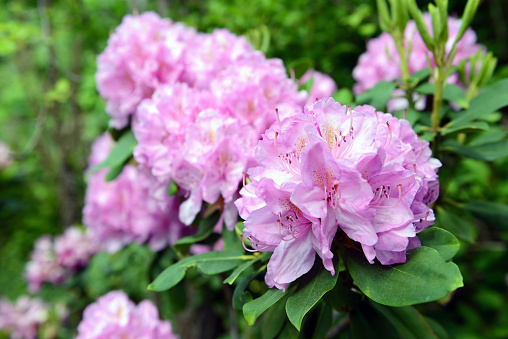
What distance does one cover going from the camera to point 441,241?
62 centimetres

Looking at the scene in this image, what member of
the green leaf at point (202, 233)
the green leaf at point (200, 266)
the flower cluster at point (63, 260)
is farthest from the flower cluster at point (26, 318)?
the green leaf at point (200, 266)

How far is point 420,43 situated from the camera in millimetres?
1445

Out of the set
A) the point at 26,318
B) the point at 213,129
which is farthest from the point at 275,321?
the point at 26,318

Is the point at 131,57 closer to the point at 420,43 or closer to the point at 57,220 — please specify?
the point at 420,43

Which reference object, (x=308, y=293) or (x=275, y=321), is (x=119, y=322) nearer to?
(x=275, y=321)

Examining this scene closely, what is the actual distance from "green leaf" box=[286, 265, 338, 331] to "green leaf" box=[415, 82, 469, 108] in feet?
1.97

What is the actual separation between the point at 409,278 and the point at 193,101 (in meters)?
0.65

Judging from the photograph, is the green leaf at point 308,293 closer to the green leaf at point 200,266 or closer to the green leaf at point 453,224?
the green leaf at point 200,266

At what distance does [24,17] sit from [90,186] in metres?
3.92

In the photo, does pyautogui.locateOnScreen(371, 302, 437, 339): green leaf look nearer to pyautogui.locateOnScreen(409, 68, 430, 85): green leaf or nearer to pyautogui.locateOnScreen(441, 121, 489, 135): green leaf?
pyautogui.locateOnScreen(441, 121, 489, 135): green leaf

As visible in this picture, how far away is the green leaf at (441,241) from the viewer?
1.95ft

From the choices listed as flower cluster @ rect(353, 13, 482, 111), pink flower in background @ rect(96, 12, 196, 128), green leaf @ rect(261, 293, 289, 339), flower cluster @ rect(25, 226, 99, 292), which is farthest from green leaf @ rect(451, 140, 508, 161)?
flower cluster @ rect(25, 226, 99, 292)

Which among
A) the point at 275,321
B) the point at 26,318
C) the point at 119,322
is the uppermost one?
the point at 275,321

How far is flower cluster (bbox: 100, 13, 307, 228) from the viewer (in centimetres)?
89
